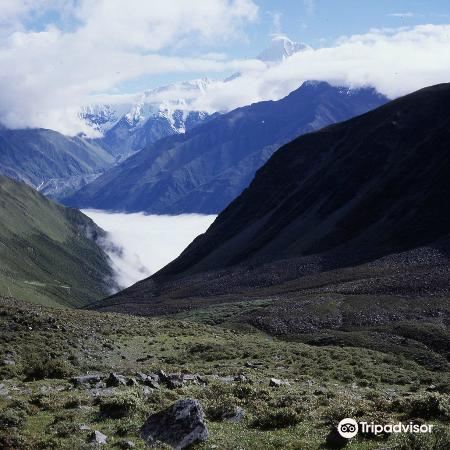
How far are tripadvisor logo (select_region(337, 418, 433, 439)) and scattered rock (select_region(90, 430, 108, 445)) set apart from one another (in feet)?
27.9

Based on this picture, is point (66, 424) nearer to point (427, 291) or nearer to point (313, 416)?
point (313, 416)

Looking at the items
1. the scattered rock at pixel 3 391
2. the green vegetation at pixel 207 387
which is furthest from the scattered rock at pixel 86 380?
the scattered rock at pixel 3 391

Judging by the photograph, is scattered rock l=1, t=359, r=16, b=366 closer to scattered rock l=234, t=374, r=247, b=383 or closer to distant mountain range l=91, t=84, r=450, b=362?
scattered rock l=234, t=374, r=247, b=383

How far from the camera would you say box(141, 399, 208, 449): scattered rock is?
1998 centimetres

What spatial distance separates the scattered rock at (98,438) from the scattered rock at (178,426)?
141 cm

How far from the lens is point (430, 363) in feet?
175

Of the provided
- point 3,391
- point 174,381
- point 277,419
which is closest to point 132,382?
point 174,381

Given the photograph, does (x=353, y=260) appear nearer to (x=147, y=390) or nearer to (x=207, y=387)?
(x=207, y=387)

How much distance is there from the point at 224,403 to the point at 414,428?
8426mm

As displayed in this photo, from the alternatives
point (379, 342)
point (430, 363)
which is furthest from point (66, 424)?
point (379, 342)

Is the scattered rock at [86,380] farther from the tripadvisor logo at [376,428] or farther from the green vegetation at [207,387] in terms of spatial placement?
the tripadvisor logo at [376,428]

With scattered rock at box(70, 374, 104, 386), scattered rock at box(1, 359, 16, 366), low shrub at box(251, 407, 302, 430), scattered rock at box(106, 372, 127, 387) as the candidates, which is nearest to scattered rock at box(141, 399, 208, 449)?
low shrub at box(251, 407, 302, 430)

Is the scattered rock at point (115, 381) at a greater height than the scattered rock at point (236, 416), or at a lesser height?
greater

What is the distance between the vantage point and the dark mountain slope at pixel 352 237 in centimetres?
10912
